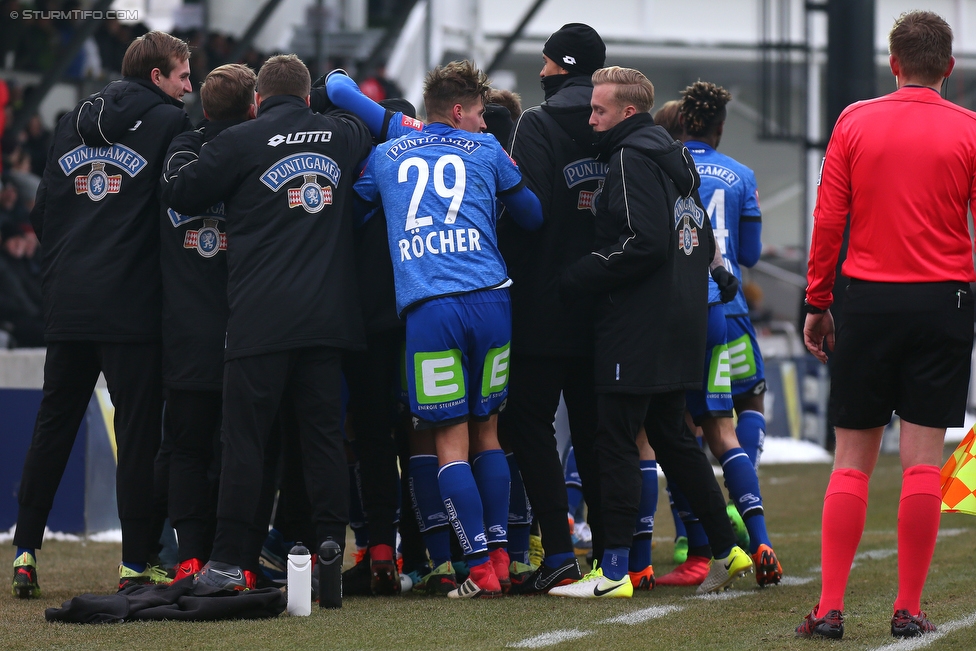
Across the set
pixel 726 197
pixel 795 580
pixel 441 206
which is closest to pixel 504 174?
pixel 441 206

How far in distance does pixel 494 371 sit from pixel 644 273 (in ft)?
2.37

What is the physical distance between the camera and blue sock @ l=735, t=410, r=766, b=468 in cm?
682

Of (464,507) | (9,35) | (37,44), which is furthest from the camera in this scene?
(37,44)

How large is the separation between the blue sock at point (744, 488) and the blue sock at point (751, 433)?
506mm

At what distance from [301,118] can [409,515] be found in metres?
1.87

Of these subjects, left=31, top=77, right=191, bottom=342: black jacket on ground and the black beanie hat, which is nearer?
left=31, top=77, right=191, bottom=342: black jacket on ground

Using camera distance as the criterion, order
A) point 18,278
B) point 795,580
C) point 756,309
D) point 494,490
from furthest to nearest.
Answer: point 756,309 → point 18,278 → point 795,580 → point 494,490

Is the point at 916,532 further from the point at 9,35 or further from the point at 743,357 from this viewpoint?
the point at 9,35

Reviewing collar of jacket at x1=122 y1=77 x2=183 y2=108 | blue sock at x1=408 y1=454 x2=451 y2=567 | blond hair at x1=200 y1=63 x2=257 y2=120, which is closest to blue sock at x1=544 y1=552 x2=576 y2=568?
blue sock at x1=408 y1=454 x2=451 y2=567

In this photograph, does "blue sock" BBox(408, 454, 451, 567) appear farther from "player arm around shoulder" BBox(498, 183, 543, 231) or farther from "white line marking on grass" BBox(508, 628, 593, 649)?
"white line marking on grass" BBox(508, 628, 593, 649)

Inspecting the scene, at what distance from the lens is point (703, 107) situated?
6.62 m

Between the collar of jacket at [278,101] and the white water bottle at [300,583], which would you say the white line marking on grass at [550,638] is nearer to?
the white water bottle at [300,583]

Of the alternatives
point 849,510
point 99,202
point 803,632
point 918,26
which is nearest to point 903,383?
point 849,510

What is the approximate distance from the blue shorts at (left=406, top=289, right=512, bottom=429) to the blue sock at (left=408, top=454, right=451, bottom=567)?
421mm
